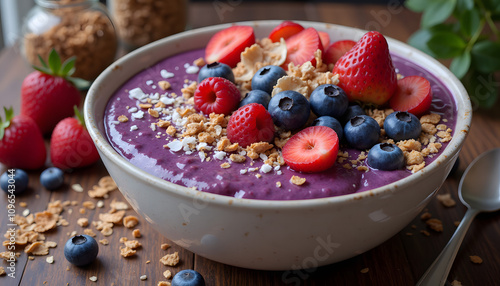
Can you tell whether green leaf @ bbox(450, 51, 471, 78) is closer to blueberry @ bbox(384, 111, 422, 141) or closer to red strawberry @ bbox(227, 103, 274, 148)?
blueberry @ bbox(384, 111, 422, 141)

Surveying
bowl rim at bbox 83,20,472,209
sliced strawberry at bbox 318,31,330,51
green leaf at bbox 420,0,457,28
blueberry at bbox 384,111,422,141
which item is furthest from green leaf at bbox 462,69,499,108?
blueberry at bbox 384,111,422,141

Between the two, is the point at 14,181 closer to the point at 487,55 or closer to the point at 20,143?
the point at 20,143

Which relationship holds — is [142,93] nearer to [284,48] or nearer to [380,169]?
[284,48]

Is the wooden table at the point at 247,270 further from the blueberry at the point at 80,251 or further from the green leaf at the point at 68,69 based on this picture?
the green leaf at the point at 68,69

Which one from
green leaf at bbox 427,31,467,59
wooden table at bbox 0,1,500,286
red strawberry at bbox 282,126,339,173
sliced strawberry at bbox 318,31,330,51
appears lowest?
wooden table at bbox 0,1,500,286

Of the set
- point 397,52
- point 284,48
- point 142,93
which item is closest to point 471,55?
point 397,52

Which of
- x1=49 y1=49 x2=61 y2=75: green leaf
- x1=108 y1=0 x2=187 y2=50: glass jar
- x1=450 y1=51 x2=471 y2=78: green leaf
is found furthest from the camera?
x1=108 y1=0 x2=187 y2=50: glass jar

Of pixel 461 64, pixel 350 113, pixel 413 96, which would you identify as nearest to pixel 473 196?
pixel 413 96
